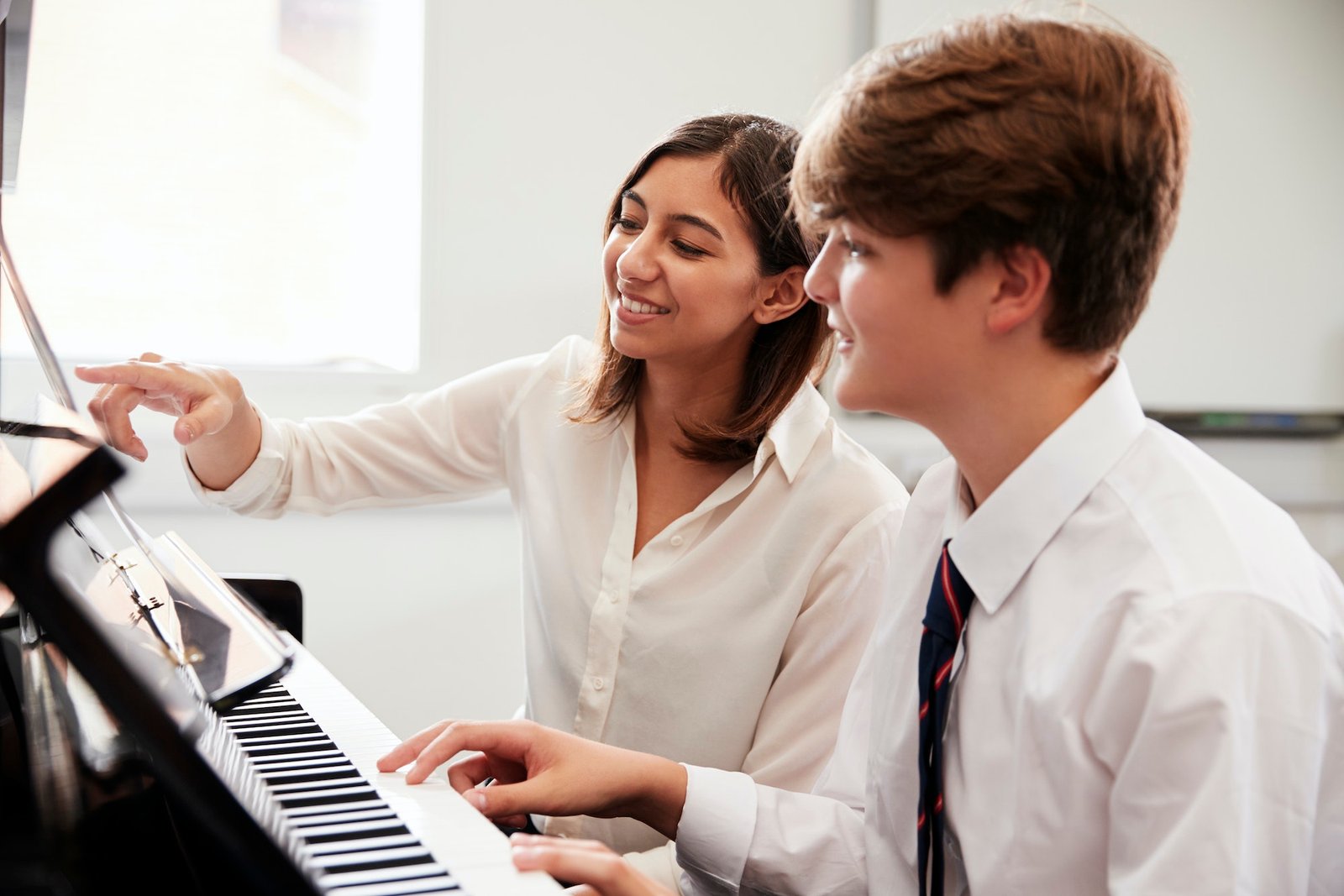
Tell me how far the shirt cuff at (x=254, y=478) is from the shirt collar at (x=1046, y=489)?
99cm

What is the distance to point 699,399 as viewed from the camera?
1.60 meters

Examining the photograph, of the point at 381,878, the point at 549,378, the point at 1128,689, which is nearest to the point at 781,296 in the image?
the point at 549,378

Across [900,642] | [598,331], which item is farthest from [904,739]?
[598,331]

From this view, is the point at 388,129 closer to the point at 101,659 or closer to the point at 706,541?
the point at 706,541

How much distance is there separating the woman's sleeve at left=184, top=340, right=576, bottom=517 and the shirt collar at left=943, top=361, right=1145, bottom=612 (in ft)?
2.84

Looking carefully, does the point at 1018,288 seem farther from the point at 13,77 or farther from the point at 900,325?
the point at 13,77

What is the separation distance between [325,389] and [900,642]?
1.86m

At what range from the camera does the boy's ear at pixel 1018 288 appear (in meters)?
0.91

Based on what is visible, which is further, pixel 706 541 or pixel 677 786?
pixel 706 541

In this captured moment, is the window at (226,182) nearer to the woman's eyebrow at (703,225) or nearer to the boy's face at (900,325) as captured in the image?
the woman's eyebrow at (703,225)

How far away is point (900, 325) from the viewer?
3.11ft

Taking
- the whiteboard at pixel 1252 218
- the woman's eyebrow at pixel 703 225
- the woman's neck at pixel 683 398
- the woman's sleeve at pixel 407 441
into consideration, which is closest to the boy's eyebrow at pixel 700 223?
the woman's eyebrow at pixel 703 225

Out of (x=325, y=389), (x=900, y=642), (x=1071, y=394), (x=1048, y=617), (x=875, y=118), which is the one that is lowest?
(x=325, y=389)

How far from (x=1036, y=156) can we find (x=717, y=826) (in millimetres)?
660
